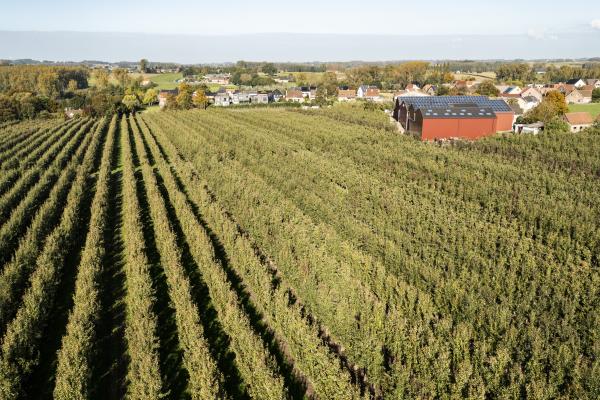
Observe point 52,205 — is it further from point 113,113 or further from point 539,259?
point 113,113

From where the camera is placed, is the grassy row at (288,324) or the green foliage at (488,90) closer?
the grassy row at (288,324)

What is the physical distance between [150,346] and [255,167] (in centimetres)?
2145

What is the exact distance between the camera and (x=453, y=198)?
23.6 metres

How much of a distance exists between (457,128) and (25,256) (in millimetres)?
46255

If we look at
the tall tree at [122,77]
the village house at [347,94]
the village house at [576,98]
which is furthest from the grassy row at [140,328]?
the tall tree at [122,77]

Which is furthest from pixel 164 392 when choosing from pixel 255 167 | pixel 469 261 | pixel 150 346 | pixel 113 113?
pixel 113 113

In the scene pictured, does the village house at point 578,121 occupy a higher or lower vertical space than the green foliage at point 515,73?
lower

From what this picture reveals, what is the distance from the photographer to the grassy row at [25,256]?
1358 cm

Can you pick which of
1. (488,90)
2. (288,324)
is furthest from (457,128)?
(488,90)

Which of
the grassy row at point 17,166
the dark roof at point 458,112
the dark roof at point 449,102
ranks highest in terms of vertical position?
the dark roof at point 449,102

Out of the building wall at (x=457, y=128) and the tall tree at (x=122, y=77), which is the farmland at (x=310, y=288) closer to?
the building wall at (x=457, y=128)

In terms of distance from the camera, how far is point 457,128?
49406mm

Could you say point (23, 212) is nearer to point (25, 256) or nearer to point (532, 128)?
point (25, 256)

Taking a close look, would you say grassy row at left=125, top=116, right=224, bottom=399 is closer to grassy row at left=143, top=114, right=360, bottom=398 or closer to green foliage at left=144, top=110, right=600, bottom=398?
grassy row at left=143, top=114, right=360, bottom=398
